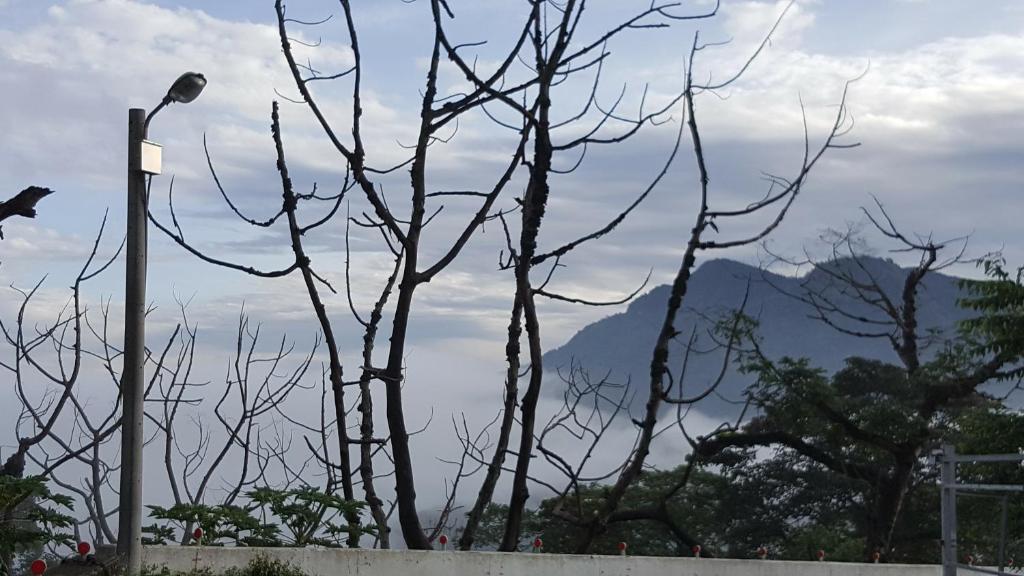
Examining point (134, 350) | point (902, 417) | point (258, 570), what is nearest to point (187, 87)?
point (134, 350)

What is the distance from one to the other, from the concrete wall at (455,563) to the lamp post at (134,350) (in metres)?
1.14

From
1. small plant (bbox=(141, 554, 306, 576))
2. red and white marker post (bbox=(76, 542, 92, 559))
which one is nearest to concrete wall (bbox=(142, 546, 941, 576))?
small plant (bbox=(141, 554, 306, 576))

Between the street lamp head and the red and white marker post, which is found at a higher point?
the street lamp head

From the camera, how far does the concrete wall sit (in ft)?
32.4

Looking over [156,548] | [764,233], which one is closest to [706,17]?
[764,233]

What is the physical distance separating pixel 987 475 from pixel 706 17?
50.7 ft

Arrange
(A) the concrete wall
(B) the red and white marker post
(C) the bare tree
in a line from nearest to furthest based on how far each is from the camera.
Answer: (B) the red and white marker post < (A) the concrete wall < (C) the bare tree

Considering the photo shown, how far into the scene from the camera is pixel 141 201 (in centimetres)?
879

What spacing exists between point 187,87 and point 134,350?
6.75 ft

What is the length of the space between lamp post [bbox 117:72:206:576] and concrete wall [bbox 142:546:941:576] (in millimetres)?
1139

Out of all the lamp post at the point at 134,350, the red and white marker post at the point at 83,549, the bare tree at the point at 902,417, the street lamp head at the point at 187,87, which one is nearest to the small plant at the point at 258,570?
the red and white marker post at the point at 83,549

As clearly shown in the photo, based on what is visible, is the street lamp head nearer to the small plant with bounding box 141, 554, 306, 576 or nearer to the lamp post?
the lamp post

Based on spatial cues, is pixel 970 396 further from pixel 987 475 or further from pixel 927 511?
pixel 987 475

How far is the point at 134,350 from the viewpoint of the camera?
8.63 m
